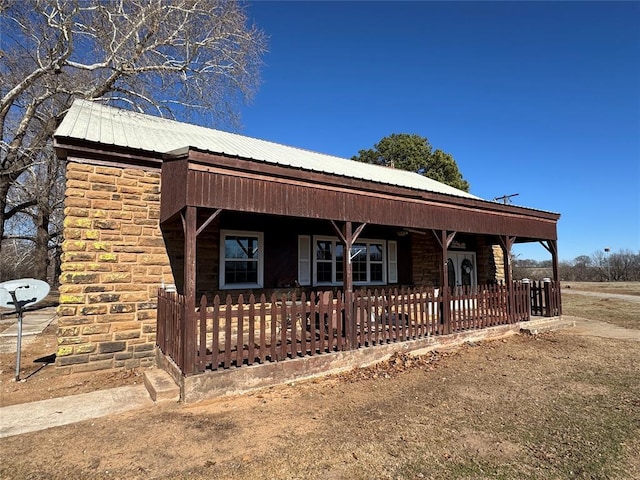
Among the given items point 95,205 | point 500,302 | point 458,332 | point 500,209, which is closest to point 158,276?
point 95,205

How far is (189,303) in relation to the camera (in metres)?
5.25

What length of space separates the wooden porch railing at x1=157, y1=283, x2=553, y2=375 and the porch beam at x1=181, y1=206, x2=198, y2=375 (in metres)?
0.02

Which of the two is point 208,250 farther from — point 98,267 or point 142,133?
point 142,133

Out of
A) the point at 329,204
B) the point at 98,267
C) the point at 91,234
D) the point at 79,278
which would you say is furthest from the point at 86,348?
the point at 329,204

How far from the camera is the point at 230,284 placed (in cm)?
858

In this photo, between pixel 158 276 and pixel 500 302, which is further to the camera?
pixel 500 302

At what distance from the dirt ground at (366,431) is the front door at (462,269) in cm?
815

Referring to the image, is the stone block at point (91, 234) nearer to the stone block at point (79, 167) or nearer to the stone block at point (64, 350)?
the stone block at point (79, 167)

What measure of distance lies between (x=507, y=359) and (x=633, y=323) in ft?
25.7

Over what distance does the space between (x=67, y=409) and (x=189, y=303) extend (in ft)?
6.63

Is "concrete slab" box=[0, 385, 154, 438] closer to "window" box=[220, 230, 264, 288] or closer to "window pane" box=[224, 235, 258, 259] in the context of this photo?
"window" box=[220, 230, 264, 288]

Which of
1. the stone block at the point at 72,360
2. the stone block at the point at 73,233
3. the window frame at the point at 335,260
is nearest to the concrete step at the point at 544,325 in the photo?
the window frame at the point at 335,260

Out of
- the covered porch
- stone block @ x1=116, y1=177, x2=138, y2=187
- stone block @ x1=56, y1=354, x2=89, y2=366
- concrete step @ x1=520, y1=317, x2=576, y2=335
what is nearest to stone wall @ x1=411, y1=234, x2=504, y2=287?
the covered porch

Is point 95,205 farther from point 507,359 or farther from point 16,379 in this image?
point 507,359
